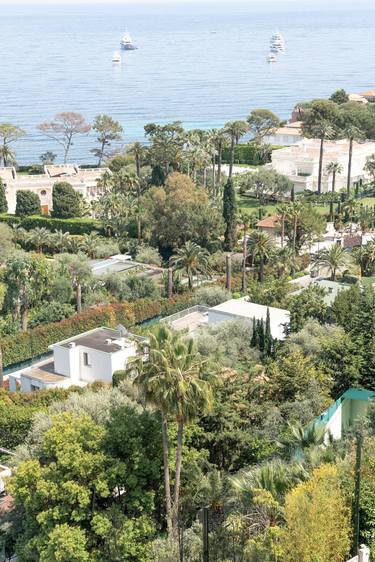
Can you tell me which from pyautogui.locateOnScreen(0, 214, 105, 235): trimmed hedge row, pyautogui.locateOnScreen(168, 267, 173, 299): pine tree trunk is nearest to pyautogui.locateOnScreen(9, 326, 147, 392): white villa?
pyautogui.locateOnScreen(168, 267, 173, 299): pine tree trunk

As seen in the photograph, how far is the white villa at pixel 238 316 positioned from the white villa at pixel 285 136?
168ft

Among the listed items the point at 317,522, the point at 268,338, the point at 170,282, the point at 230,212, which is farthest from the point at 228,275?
the point at 317,522

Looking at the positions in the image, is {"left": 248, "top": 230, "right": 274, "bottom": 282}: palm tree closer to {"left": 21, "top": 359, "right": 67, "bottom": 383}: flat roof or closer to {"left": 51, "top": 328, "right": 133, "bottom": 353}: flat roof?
{"left": 51, "top": 328, "right": 133, "bottom": 353}: flat roof

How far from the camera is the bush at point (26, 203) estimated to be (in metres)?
61.6

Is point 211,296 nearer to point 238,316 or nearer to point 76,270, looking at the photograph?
point 238,316

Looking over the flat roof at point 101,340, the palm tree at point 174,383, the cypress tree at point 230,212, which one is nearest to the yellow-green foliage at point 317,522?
the palm tree at point 174,383

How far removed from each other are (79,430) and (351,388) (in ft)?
29.7

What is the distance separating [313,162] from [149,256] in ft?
83.1

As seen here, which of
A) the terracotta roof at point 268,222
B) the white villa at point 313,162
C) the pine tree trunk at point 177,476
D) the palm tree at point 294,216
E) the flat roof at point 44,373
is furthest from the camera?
the white villa at point 313,162

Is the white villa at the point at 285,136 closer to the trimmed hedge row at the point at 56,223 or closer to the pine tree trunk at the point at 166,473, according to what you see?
the trimmed hedge row at the point at 56,223

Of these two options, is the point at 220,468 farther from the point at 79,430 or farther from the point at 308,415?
the point at 79,430

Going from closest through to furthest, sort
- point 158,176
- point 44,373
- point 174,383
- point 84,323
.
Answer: point 174,383, point 44,373, point 84,323, point 158,176

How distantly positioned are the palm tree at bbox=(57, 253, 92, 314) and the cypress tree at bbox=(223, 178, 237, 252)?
37.2 feet

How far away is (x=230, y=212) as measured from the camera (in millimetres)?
53250
